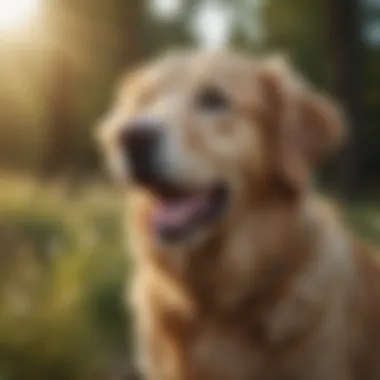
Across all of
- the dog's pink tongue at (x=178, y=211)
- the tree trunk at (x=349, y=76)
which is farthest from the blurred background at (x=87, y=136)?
the dog's pink tongue at (x=178, y=211)

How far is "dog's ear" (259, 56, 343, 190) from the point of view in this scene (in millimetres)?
1949

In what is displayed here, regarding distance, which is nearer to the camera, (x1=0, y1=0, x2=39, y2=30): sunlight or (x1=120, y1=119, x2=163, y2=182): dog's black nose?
(x1=120, y1=119, x2=163, y2=182): dog's black nose

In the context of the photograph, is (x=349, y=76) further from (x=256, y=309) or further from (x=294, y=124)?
(x=256, y=309)

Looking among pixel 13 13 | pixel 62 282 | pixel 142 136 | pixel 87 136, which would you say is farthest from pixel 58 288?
pixel 13 13

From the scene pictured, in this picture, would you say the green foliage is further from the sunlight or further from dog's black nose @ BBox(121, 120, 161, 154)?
the sunlight

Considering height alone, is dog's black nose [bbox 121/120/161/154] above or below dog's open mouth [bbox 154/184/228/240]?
above

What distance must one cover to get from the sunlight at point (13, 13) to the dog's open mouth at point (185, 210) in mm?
490

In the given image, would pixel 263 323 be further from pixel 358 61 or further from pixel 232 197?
pixel 358 61

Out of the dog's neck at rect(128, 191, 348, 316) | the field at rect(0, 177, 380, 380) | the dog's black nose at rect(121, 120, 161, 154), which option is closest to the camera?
Answer: the dog's black nose at rect(121, 120, 161, 154)

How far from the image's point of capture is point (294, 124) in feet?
6.41

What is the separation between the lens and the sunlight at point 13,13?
7.04ft

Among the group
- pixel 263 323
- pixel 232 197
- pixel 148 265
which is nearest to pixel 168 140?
pixel 232 197

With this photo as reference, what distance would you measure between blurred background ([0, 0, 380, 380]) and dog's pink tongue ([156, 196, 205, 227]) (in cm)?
13

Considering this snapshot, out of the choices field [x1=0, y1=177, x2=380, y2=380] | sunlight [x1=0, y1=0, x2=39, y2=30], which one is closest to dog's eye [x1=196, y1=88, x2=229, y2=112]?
field [x1=0, y1=177, x2=380, y2=380]
